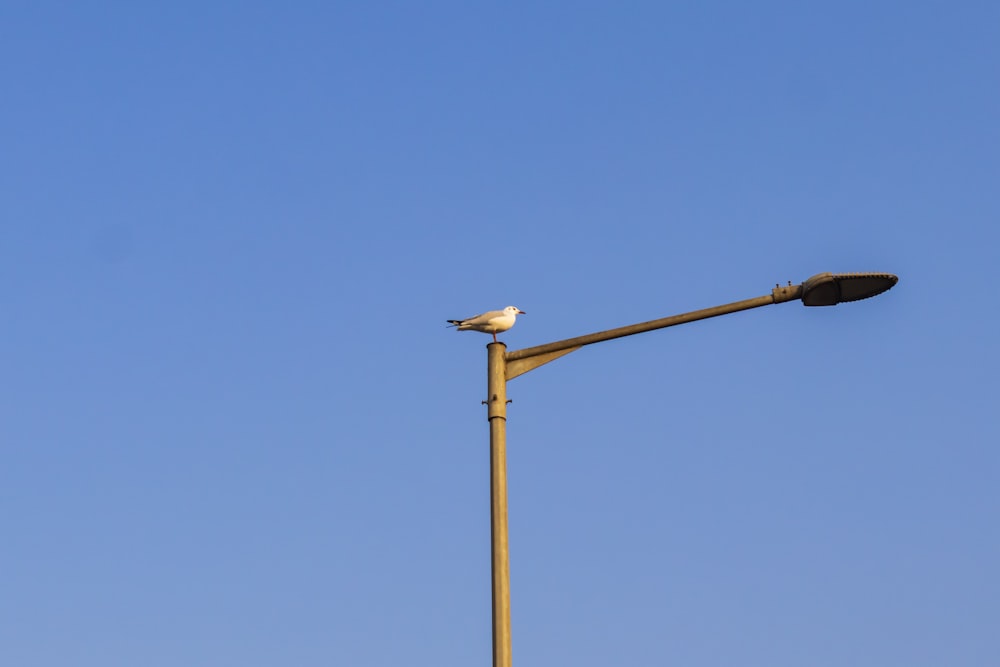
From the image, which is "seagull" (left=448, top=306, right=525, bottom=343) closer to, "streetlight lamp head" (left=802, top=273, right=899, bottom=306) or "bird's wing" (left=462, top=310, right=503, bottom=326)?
"bird's wing" (left=462, top=310, right=503, bottom=326)

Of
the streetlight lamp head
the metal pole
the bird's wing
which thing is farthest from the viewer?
the bird's wing

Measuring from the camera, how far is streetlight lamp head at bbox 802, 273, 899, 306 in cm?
1453

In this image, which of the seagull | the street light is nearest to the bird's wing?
the seagull

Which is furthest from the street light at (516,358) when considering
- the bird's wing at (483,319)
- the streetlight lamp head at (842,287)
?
the bird's wing at (483,319)

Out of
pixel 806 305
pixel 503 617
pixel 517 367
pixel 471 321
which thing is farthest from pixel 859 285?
pixel 471 321

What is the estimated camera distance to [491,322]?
19.1 meters

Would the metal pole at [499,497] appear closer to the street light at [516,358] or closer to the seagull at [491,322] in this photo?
the street light at [516,358]

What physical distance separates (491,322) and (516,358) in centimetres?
480

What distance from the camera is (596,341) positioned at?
14109 mm

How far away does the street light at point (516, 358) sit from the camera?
1309 centimetres

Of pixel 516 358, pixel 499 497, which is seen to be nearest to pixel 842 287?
pixel 516 358

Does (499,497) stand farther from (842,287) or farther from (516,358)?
(842,287)

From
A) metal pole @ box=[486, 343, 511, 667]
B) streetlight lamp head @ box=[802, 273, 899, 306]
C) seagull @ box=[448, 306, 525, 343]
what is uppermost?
seagull @ box=[448, 306, 525, 343]

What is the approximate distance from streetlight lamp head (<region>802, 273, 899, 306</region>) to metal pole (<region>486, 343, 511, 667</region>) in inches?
119
